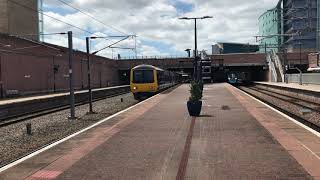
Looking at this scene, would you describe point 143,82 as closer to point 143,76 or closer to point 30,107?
point 143,76

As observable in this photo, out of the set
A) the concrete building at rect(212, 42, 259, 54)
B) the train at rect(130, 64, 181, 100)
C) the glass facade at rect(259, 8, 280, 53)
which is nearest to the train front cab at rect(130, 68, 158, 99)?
the train at rect(130, 64, 181, 100)

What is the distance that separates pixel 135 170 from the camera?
9.80 m

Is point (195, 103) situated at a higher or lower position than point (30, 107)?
higher

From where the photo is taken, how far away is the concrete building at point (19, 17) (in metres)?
77.0

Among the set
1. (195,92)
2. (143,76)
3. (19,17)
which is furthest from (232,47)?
(195,92)

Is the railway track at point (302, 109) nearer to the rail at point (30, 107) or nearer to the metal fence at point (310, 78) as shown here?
the rail at point (30, 107)

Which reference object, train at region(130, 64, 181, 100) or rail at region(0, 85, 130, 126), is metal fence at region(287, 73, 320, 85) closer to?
train at region(130, 64, 181, 100)

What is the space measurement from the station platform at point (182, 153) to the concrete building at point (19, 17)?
63473mm

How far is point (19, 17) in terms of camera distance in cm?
8112

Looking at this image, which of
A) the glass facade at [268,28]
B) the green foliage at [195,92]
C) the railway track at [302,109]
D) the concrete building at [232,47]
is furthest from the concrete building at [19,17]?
the concrete building at [232,47]

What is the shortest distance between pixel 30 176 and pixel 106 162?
1.83 m

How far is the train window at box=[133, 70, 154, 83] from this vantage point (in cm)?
4484

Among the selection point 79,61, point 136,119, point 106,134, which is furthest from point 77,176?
point 79,61

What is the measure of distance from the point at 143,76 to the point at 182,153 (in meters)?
33.5
